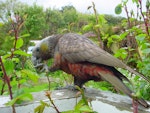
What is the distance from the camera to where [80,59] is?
212cm

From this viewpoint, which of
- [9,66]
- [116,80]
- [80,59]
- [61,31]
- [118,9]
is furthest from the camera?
[61,31]

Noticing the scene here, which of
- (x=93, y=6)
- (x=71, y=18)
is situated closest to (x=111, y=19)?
(x=71, y=18)

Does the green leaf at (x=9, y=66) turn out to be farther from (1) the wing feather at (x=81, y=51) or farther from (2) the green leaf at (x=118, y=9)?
(2) the green leaf at (x=118, y=9)

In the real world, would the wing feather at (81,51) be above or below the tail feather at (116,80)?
above

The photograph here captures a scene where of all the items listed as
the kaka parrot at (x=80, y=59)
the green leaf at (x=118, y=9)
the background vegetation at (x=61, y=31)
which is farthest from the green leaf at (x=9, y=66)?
the green leaf at (x=118, y=9)

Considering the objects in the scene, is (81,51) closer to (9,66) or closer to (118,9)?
(118,9)

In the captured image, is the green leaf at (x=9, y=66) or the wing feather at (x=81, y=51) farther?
the wing feather at (x=81, y=51)

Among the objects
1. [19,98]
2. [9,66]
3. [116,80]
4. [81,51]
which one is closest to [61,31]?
[81,51]

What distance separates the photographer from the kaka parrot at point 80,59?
2.01 metres

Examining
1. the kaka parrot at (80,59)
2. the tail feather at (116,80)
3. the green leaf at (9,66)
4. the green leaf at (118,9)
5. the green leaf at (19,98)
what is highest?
the green leaf at (118,9)

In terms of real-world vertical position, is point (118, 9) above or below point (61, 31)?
above

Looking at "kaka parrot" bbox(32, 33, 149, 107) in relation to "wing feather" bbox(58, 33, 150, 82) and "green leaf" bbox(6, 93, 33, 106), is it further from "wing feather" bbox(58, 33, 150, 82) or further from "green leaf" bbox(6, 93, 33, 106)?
"green leaf" bbox(6, 93, 33, 106)

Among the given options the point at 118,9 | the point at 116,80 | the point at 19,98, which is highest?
the point at 118,9

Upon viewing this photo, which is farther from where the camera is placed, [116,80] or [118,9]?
[118,9]
